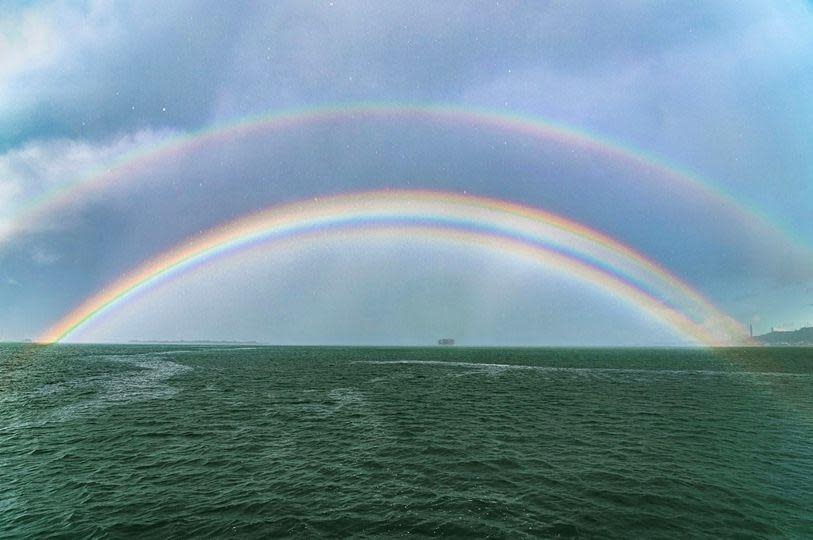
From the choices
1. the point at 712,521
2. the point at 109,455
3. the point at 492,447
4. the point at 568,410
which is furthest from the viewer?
the point at 568,410

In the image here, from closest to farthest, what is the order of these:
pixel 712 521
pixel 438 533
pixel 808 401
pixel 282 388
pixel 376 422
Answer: pixel 438 533, pixel 712 521, pixel 376 422, pixel 808 401, pixel 282 388

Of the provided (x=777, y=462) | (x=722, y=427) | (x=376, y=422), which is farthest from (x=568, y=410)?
(x=376, y=422)

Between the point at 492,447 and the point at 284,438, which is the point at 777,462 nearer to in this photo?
the point at 492,447

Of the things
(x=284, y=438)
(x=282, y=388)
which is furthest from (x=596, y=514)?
(x=282, y=388)

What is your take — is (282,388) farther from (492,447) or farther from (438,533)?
(438,533)

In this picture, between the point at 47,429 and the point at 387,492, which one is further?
the point at 47,429

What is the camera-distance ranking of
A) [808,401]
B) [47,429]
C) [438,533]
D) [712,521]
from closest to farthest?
[438,533]
[712,521]
[47,429]
[808,401]
